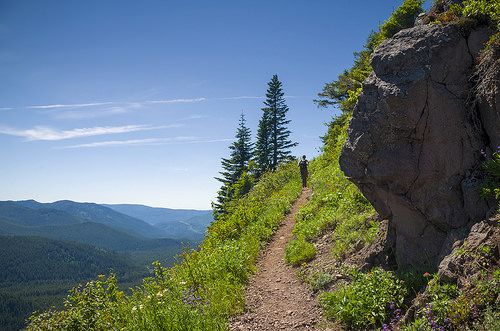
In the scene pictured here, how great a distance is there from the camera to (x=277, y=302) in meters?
6.63

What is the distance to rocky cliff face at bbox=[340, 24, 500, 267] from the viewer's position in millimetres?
4469

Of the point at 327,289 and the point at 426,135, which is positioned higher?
the point at 426,135

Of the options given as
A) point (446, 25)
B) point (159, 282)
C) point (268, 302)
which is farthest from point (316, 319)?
point (446, 25)

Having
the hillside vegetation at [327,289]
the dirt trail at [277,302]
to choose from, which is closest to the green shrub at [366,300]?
the hillside vegetation at [327,289]

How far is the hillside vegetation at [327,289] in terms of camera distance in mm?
3641

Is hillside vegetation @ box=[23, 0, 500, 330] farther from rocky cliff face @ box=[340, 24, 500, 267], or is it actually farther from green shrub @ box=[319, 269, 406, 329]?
rocky cliff face @ box=[340, 24, 500, 267]

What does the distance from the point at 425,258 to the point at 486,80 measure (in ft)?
10.3

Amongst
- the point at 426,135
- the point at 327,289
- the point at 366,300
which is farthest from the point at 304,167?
the point at 366,300

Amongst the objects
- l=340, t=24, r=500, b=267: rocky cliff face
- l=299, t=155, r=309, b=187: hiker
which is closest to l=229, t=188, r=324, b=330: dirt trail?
l=340, t=24, r=500, b=267: rocky cliff face

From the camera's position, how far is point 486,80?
4176 millimetres

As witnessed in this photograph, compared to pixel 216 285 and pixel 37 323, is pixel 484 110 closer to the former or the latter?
pixel 216 285

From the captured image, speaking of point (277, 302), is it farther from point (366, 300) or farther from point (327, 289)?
point (366, 300)

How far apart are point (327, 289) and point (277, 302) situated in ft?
4.20

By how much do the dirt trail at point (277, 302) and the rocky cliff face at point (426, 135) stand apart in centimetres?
231
